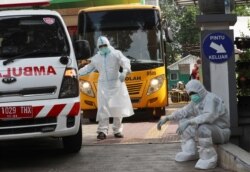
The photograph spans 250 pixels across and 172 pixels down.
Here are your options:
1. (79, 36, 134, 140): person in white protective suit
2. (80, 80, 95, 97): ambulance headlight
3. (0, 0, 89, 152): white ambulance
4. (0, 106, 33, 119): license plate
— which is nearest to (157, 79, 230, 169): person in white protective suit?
(0, 0, 89, 152): white ambulance

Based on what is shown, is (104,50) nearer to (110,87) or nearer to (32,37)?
(110,87)

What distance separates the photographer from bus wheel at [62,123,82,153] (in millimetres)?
8328

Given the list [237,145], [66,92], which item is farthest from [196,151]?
[66,92]

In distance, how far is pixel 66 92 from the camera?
24.6 feet

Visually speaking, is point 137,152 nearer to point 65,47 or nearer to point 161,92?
point 65,47

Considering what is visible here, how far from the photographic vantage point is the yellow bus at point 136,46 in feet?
42.8

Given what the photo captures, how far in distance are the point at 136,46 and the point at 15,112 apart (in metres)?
6.56

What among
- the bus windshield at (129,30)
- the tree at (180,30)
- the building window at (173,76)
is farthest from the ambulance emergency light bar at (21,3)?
the tree at (180,30)

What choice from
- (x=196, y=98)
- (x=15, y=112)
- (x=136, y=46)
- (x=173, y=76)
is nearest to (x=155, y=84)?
(x=136, y=46)

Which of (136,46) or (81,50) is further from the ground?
(81,50)

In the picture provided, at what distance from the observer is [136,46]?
44.0 feet

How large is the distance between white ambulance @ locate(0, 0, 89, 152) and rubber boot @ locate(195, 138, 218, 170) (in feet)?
5.42

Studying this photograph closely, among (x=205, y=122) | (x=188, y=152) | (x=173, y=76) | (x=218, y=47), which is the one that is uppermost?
(x=218, y=47)

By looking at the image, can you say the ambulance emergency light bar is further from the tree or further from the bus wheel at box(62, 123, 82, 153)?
the tree
